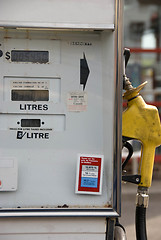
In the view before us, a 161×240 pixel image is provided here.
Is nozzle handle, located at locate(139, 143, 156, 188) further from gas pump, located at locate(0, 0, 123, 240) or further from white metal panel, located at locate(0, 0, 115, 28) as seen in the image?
white metal panel, located at locate(0, 0, 115, 28)

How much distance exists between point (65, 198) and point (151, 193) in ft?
18.9

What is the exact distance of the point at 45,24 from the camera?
3.07 m

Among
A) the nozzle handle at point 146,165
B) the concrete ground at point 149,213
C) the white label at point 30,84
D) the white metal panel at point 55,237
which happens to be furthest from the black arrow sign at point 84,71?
the concrete ground at point 149,213

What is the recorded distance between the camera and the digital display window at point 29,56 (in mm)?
3215

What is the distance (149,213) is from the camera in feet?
24.2

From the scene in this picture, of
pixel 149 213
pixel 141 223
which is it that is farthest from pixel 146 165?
pixel 149 213

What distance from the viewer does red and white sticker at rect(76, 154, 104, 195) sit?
3160mm

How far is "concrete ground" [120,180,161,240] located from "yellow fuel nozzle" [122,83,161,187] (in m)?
2.87

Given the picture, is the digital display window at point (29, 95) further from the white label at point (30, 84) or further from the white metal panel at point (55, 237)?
the white metal panel at point (55, 237)

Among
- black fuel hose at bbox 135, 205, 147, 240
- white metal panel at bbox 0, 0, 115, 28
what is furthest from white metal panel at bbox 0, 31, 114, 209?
black fuel hose at bbox 135, 205, 147, 240

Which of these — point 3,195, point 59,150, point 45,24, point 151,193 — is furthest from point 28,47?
point 151,193

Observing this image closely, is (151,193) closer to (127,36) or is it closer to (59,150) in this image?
(127,36)

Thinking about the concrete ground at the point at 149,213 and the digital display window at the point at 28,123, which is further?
the concrete ground at the point at 149,213

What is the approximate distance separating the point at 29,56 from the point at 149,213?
4.66m
